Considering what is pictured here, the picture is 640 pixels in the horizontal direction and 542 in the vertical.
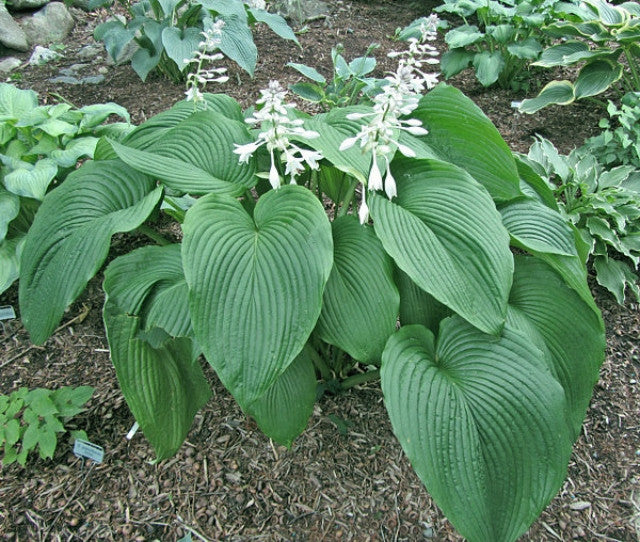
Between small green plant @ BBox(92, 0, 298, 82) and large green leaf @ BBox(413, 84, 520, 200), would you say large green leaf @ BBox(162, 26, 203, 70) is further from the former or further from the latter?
large green leaf @ BBox(413, 84, 520, 200)

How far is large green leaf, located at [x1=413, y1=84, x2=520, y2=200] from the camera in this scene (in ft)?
5.69

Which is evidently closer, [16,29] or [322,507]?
[322,507]

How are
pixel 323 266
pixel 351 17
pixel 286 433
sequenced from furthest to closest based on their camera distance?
pixel 351 17 → pixel 286 433 → pixel 323 266

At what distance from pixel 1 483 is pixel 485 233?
184 centimetres

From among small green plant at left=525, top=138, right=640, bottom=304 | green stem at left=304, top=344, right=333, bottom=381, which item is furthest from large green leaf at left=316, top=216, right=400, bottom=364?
small green plant at left=525, top=138, right=640, bottom=304

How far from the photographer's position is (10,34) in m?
4.35

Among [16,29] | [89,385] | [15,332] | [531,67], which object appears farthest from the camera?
[16,29]

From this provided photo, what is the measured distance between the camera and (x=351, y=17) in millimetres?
4758

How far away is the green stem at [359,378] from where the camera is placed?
185 centimetres

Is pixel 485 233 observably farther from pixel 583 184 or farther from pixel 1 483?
pixel 1 483

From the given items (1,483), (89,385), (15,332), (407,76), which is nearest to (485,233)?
(407,76)

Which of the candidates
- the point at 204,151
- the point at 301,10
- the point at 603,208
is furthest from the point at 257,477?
the point at 301,10

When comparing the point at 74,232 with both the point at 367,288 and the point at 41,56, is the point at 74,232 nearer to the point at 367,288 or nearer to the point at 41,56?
the point at 367,288

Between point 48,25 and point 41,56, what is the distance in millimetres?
551
